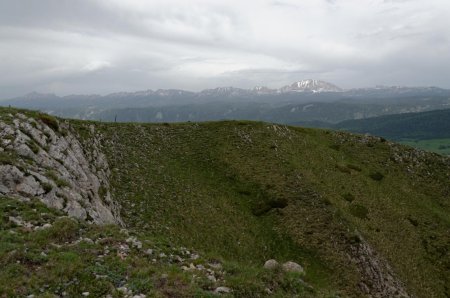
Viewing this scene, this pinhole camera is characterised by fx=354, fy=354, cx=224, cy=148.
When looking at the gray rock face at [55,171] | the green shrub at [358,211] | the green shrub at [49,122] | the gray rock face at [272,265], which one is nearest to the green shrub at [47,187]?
the gray rock face at [55,171]

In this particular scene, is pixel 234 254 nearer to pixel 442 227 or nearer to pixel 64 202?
pixel 64 202

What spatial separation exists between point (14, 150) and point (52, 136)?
821 centimetres

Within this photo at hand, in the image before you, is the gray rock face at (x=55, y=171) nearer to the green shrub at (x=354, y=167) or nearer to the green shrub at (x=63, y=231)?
the green shrub at (x=63, y=231)

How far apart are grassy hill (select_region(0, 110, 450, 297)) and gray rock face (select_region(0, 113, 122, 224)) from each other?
153 inches

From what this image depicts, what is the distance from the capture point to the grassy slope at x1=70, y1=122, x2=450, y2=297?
1601 inches

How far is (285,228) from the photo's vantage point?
43.8m

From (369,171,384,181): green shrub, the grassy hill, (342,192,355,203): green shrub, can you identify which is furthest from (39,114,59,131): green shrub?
(369,171,384,181): green shrub

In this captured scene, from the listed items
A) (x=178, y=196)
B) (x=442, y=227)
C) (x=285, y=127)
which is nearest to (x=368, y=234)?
(x=442, y=227)

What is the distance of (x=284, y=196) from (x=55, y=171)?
29.7 m

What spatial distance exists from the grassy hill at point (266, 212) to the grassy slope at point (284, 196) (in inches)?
7.2

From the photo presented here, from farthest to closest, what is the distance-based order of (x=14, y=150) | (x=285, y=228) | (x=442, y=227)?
(x=442, y=227)
(x=285, y=228)
(x=14, y=150)

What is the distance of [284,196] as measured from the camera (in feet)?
162

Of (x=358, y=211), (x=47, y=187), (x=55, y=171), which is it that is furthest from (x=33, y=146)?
(x=358, y=211)

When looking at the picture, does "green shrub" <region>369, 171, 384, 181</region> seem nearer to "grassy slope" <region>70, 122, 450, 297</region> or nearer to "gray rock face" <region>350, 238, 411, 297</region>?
"grassy slope" <region>70, 122, 450, 297</region>
